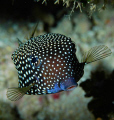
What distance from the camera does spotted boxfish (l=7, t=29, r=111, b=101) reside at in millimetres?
1869

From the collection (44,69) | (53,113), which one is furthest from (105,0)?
(53,113)

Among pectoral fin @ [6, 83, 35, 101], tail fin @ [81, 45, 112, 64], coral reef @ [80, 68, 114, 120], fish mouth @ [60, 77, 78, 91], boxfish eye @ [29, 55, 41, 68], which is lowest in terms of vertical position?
coral reef @ [80, 68, 114, 120]

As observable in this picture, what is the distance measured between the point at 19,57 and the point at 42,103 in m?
2.99

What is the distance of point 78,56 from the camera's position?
16.4 ft

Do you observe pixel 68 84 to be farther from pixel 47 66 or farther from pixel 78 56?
pixel 78 56

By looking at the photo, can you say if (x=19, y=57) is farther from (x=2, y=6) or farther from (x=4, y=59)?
(x=2, y=6)

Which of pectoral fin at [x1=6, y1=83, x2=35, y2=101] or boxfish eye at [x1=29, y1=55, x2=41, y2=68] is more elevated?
boxfish eye at [x1=29, y1=55, x2=41, y2=68]

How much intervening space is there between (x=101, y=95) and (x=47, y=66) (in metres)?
2.22

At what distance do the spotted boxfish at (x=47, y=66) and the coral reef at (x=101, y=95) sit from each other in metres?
1.69

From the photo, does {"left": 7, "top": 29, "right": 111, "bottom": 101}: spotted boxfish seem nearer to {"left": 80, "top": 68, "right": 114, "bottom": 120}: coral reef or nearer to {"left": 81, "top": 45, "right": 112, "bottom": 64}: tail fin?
{"left": 81, "top": 45, "right": 112, "bottom": 64}: tail fin

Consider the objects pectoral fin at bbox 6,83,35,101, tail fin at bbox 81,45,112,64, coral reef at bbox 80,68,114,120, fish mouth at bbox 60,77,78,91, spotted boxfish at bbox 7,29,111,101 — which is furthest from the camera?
coral reef at bbox 80,68,114,120

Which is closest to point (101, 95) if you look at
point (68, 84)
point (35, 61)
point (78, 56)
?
point (78, 56)

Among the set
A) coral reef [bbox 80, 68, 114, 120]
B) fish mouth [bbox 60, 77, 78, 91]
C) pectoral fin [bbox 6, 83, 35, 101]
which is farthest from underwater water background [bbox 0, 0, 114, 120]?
fish mouth [bbox 60, 77, 78, 91]

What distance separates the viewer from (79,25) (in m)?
6.29
